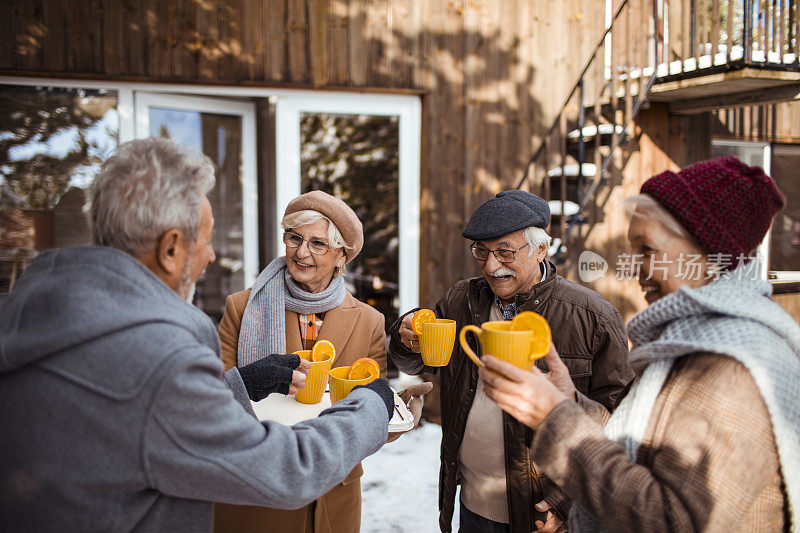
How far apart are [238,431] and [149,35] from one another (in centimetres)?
374

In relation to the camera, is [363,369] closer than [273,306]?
Yes

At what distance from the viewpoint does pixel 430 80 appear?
4453mm

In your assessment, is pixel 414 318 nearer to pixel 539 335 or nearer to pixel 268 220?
pixel 539 335

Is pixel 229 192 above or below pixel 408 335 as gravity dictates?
above

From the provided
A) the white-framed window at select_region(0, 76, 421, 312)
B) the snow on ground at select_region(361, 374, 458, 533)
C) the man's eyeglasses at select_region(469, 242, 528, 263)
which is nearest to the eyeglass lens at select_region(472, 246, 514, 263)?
the man's eyeglasses at select_region(469, 242, 528, 263)

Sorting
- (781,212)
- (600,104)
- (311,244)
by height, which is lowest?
(311,244)

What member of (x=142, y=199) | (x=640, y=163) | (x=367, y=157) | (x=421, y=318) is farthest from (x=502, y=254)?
(x=640, y=163)

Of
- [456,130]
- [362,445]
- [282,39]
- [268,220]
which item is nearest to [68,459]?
[362,445]

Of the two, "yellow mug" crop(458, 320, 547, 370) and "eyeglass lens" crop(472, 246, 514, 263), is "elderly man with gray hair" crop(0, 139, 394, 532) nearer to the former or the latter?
"yellow mug" crop(458, 320, 547, 370)

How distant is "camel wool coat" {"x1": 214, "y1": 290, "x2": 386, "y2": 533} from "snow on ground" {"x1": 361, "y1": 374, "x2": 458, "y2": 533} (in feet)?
4.34

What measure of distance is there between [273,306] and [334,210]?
0.46 metres

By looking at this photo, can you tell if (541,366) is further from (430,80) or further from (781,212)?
(781,212)

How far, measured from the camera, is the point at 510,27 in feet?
15.2

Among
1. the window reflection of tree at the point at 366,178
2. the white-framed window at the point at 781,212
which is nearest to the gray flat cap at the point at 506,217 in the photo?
the window reflection of tree at the point at 366,178
